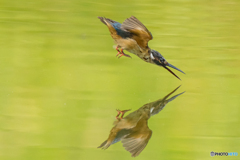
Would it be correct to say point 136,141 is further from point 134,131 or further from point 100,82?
point 100,82

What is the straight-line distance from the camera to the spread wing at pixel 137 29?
349 centimetres

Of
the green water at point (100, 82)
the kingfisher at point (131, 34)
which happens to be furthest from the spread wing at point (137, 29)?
the green water at point (100, 82)

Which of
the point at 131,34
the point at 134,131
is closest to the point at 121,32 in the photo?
the point at 131,34

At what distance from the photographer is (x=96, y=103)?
10.9 ft

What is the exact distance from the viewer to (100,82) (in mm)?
3750

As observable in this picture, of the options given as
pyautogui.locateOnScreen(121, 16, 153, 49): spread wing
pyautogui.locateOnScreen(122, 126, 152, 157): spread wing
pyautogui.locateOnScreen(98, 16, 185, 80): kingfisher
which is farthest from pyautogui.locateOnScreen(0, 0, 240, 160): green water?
pyautogui.locateOnScreen(121, 16, 153, 49): spread wing

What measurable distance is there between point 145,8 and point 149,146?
383 centimetres

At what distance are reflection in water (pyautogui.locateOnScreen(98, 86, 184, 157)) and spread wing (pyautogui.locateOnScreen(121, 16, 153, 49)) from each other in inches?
24.6

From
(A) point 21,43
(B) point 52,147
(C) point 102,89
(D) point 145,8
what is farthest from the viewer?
(D) point 145,8

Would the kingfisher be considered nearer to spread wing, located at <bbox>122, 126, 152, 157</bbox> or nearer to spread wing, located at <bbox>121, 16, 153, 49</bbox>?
spread wing, located at <bbox>121, 16, 153, 49</bbox>

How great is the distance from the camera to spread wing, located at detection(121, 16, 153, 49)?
3.49 metres

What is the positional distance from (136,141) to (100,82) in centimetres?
106

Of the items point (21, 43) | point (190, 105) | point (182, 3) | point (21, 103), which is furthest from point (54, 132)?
point (182, 3)

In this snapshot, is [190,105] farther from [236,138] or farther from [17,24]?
[17,24]
